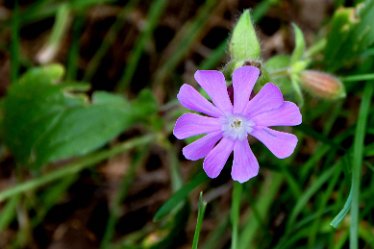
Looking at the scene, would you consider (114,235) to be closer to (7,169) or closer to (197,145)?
(7,169)

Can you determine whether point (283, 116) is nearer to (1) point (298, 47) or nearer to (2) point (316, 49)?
(1) point (298, 47)

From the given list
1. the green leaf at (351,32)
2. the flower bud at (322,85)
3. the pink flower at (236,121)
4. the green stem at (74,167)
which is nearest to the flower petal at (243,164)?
the pink flower at (236,121)

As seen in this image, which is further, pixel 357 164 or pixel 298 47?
pixel 298 47

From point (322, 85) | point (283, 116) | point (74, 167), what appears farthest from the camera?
point (74, 167)

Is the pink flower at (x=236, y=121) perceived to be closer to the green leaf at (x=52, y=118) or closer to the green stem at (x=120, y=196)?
the green leaf at (x=52, y=118)

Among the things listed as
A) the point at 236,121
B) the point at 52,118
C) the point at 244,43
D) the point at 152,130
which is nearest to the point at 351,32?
the point at 244,43
